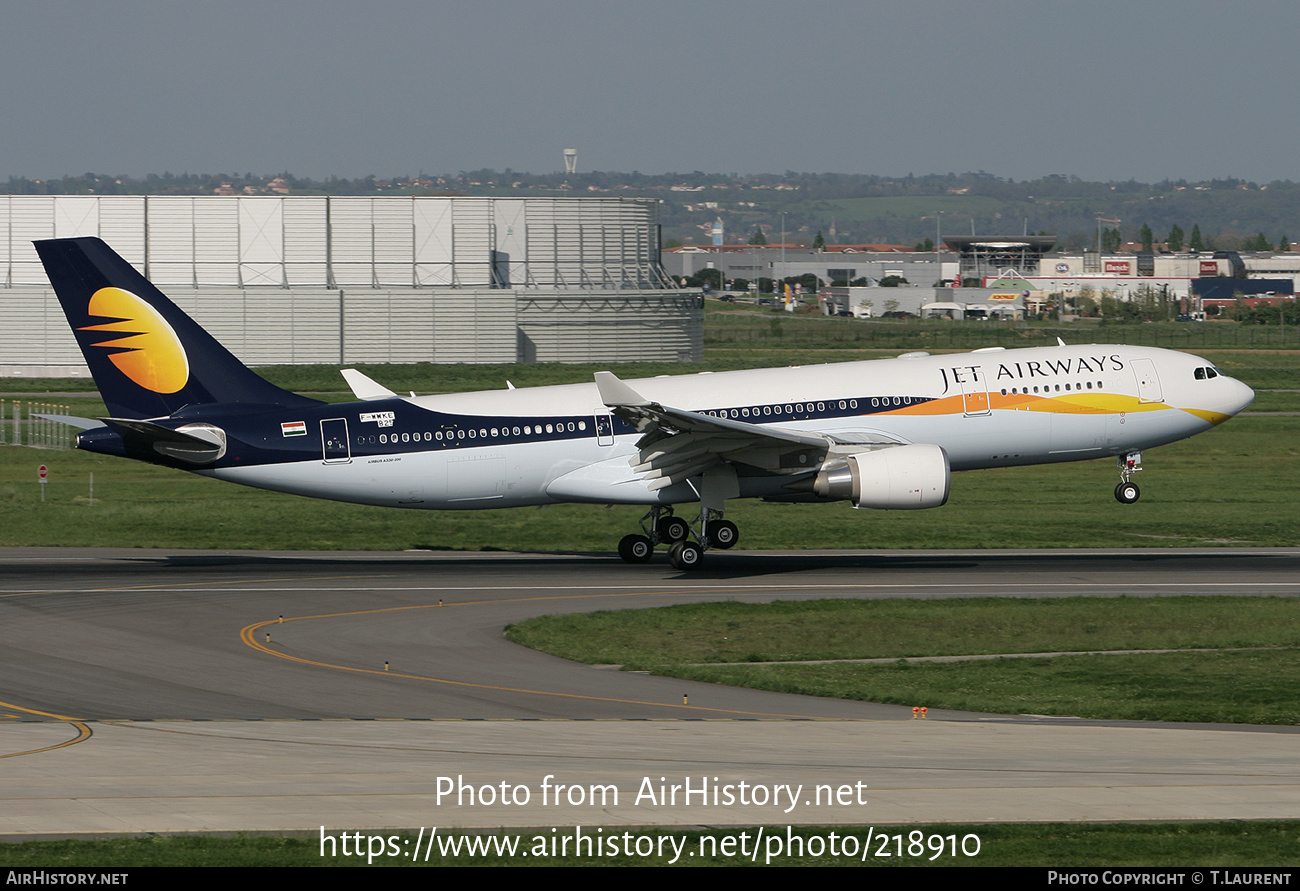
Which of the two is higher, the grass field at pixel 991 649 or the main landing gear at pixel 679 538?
the main landing gear at pixel 679 538

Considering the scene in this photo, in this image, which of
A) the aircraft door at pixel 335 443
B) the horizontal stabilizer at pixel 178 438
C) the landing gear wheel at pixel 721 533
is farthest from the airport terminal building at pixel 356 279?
the landing gear wheel at pixel 721 533

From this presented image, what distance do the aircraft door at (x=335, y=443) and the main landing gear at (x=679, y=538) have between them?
8208 mm

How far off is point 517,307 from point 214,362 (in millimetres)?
83500

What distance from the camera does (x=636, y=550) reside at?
4028 centimetres

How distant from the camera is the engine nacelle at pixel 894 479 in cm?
3603

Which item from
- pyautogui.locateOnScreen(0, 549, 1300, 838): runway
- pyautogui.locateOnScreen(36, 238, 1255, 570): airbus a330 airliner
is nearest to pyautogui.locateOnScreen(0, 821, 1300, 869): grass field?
pyautogui.locateOnScreen(0, 549, 1300, 838): runway

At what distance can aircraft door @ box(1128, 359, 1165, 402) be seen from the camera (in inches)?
1597

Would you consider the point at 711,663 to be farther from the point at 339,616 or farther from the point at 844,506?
the point at 844,506

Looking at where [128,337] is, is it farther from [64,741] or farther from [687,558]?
[64,741]

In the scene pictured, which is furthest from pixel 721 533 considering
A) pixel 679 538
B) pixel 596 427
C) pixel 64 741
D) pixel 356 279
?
pixel 356 279

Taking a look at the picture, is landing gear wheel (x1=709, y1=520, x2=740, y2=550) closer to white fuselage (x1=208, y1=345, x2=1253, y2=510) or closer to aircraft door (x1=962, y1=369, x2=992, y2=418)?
white fuselage (x1=208, y1=345, x2=1253, y2=510)

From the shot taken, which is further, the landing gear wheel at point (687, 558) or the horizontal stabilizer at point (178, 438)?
the landing gear wheel at point (687, 558)

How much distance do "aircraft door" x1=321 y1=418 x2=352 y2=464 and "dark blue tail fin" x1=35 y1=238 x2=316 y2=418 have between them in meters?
1.60

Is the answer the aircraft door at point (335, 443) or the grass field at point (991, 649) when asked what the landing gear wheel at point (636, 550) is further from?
the aircraft door at point (335, 443)
